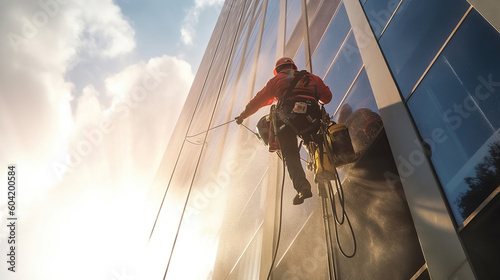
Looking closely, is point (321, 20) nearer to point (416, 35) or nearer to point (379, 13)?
point (379, 13)

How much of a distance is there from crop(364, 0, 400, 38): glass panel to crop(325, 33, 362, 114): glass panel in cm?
37

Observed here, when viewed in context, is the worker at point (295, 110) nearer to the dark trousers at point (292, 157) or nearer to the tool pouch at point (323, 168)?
the dark trousers at point (292, 157)

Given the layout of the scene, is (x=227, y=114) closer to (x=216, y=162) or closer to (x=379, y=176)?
(x=216, y=162)

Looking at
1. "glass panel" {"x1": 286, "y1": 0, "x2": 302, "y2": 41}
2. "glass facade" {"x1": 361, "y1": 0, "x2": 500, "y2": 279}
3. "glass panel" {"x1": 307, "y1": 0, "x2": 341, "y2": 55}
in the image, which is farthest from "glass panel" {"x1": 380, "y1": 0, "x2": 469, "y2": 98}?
"glass panel" {"x1": 286, "y1": 0, "x2": 302, "y2": 41}

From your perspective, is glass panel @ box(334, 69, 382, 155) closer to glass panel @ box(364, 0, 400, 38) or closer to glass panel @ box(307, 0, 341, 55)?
glass panel @ box(364, 0, 400, 38)

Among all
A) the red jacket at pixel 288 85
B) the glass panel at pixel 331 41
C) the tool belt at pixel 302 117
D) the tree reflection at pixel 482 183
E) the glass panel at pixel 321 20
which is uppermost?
the glass panel at pixel 321 20

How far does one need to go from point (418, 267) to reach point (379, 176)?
1009 millimetres

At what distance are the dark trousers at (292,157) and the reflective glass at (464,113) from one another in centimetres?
124

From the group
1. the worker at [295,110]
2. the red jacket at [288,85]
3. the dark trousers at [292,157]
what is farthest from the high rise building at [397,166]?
the red jacket at [288,85]

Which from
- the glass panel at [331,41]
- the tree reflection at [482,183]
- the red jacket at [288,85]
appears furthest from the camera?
the glass panel at [331,41]

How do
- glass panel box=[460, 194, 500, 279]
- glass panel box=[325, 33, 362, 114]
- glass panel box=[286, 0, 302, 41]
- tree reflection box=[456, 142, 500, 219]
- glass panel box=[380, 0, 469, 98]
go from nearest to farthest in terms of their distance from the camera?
glass panel box=[460, 194, 500, 279], tree reflection box=[456, 142, 500, 219], glass panel box=[380, 0, 469, 98], glass panel box=[325, 33, 362, 114], glass panel box=[286, 0, 302, 41]

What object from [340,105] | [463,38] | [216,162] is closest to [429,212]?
[463,38]

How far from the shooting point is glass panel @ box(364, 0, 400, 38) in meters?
4.18

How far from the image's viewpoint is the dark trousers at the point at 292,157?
3283mm
